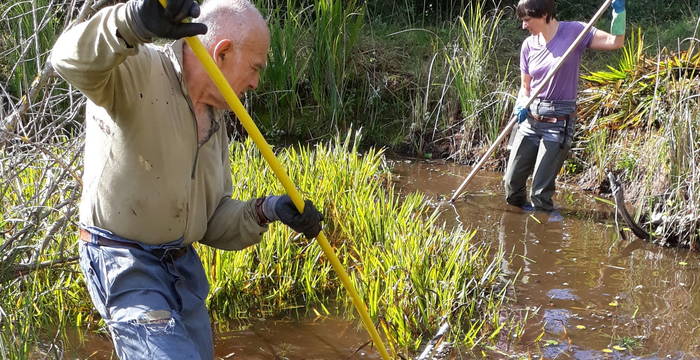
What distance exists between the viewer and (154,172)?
239 centimetres

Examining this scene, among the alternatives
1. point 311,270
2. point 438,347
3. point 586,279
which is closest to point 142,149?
point 438,347

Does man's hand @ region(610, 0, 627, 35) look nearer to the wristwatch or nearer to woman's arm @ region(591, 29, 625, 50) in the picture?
woman's arm @ region(591, 29, 625, 50)

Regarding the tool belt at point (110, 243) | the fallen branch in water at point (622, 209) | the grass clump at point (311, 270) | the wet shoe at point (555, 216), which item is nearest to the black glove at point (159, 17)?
the tool belt at point (110, 243)

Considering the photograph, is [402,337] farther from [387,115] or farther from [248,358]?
[387,115]

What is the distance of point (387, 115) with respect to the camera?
877cm

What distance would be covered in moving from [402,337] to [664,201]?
2.77 meters

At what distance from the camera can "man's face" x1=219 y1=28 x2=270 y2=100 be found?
247cm

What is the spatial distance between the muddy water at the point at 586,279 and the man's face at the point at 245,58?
7.28ft

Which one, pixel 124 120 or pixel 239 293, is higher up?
pixel 124 120

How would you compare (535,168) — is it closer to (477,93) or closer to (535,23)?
(535,23)

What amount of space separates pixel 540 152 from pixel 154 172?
459cm

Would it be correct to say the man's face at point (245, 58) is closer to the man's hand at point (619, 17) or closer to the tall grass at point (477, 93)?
the man's hand at point (619, 17)

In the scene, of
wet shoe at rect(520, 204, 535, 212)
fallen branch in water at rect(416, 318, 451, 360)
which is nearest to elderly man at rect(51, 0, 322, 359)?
fallen branch in water at rect(416, 318, 451, 360)

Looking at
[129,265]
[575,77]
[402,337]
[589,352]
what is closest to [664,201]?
[575,77]
